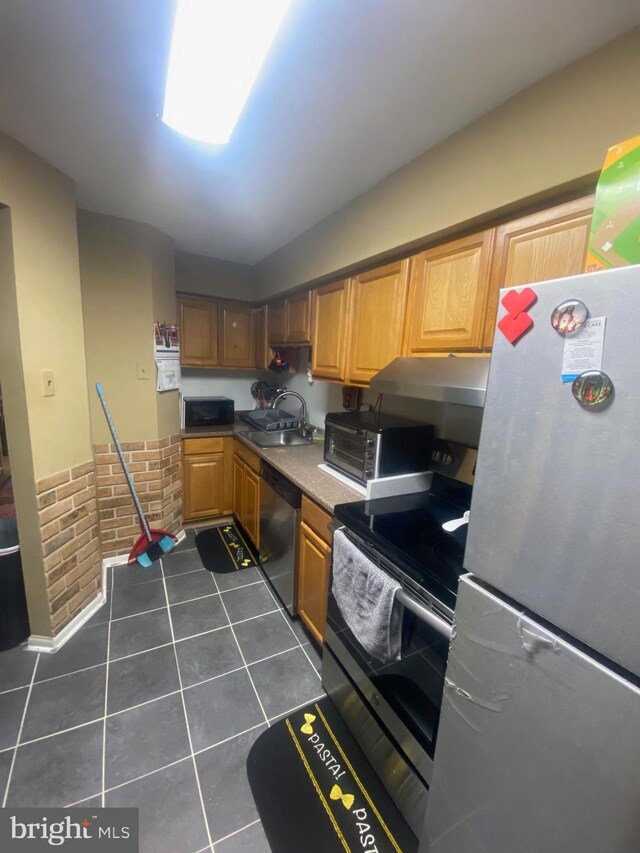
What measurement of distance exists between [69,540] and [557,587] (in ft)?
7.09

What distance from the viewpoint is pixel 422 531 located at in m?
1.25

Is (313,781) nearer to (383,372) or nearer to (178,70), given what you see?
(383,372)

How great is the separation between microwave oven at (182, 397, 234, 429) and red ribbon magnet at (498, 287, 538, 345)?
2582 mm

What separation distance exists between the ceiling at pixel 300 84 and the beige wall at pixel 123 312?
0.43 m

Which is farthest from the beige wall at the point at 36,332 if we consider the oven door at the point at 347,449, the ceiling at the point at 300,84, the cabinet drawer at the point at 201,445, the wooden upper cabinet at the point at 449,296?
the wooden upper cabinet at the point at 449,296

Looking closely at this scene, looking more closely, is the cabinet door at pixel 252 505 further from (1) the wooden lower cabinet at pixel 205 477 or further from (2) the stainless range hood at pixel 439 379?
(2) the stainless range hood at pixel 439 379

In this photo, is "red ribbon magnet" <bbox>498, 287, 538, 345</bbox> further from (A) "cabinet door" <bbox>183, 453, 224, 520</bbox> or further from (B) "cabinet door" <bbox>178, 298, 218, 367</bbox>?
(B) "cabinet door" <bbox>178, 298, 218, 367</bbox>

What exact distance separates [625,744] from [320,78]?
5.48 feet

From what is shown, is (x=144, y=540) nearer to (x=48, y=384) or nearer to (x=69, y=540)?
(x=69, y=540)

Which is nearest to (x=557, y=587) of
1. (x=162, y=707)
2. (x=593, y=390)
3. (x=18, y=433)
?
(x=593, y=390)

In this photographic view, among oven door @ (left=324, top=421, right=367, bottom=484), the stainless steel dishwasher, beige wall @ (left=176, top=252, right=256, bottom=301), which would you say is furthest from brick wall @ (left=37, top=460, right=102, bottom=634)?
beige wall @ (left=176, top=252, right=256, bottom=301)

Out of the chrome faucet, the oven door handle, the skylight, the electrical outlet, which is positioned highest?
the skylight

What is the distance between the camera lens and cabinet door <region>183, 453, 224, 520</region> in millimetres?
2736

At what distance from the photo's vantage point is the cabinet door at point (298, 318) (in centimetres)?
231
